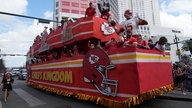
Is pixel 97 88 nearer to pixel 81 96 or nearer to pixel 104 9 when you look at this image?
pixel 81 96

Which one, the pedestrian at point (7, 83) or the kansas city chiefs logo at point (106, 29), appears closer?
the kansas city chiefs logo at point (106, 29)

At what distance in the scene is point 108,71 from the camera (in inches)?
294

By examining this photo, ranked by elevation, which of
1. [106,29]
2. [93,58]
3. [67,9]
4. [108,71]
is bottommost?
[108,71]

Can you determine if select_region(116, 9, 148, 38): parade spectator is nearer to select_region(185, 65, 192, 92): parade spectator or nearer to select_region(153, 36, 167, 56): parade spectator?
select_region(153, 36, 167, 56): parade spectator

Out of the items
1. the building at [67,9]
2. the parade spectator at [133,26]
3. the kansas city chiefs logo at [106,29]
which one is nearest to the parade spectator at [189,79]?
the kansas city chiefs logo at [106,29]

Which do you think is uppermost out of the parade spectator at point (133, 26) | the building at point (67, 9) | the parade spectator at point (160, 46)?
the building at point (67, 9)

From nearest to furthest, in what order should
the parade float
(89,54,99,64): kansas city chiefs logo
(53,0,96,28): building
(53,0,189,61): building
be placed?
the parade float → (89,54,99,64): kansas city chiefs logo → (53,0,96,28): building → (53,0,189,61): building

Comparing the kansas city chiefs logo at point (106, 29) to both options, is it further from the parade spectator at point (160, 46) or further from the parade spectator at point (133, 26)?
the parade spectator at point (160, 46)

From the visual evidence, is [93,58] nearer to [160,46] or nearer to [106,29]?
[106,29]

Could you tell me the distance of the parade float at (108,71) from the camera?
21.9 feet

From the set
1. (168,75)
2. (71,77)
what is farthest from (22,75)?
(168,75)

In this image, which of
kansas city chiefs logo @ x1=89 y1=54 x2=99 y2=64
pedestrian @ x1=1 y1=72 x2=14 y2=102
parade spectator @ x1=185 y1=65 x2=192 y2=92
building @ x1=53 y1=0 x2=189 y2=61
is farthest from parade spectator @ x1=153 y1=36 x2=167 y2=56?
building @ x1=53 y1=0 x2=189 y2=61

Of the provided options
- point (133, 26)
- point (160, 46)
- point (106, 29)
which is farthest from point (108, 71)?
point (106, 29)

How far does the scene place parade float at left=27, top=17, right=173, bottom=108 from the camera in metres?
6.68
